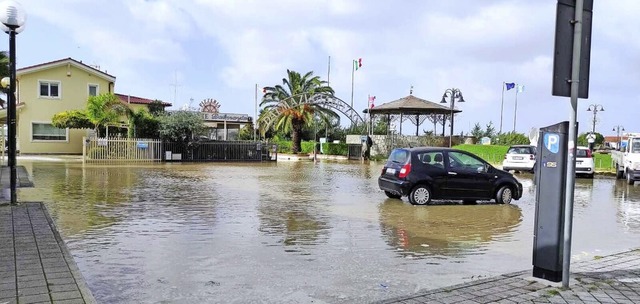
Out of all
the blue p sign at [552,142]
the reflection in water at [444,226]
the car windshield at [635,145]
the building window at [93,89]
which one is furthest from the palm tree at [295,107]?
the blue p sign at [552,142]

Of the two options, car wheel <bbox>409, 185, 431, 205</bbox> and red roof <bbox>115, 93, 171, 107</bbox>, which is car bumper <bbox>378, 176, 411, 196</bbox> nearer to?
car wheel <bbox>409, 185, 431, 205</bbox>

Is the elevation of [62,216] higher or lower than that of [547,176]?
lower

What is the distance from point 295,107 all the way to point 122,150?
55.6ft

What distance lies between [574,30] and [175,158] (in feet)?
95.7

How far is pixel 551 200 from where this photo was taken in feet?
18.5

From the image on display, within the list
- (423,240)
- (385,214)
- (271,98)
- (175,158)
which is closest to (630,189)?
(385,214)

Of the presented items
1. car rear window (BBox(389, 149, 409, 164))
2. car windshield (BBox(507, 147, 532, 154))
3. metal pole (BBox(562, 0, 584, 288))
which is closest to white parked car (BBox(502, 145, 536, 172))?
car windshield (BBox(507, 147, 532, 154))

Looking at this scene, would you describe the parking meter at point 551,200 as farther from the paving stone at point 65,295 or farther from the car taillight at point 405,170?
the car taillight at point 405,170

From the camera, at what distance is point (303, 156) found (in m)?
43.7

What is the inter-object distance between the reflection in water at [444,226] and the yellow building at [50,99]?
30.5 m

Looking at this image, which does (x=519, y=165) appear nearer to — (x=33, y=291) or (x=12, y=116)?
(x=12, y=116)

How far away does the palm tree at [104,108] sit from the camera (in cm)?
3142

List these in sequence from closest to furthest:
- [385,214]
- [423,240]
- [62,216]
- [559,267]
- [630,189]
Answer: [559,267] → [423,240] → [62,216] → [385,214] → [630,189]

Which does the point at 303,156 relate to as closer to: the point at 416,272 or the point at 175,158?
the point at 175,158
